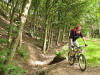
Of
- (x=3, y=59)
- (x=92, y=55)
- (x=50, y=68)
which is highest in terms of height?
(x=3, y=59)

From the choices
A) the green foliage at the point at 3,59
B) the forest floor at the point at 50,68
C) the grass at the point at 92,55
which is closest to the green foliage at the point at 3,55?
the green foliage at the point at 3,59

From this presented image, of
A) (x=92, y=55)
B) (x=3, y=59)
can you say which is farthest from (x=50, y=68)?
(x=92, y=55)

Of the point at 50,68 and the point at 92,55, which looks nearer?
the point at 50,68

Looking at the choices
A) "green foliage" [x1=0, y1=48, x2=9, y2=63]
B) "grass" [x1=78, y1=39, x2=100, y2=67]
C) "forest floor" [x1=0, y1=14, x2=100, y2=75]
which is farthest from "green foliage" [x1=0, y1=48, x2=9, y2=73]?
"grass" [x1=78, y1=39, x2=100, y2=67]

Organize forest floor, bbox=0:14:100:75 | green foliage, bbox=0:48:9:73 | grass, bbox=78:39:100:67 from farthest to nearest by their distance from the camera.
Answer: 1. grass, bbox=78:39:100:67
2. forest floor, bbox=0:14:100:75
3. green foliage, bbox=0:48:9:73

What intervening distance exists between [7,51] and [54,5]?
11644 mm

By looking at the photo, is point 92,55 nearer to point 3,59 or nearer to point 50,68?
point 50,68

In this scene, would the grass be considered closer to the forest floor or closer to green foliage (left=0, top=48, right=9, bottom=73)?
the forest floor

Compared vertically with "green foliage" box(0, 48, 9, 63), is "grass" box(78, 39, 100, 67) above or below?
below

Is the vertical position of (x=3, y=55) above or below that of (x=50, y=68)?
→ above

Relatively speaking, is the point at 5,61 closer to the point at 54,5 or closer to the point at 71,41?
the point at 71,41

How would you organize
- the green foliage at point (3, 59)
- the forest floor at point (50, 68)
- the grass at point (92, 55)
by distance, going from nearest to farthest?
1. the green foliage at point (3, 59)
2. the forest floor at point (50, 68)
3. the grass at point (92, 55)

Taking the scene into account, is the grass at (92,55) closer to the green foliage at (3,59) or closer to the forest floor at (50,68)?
the forest floor at (50,68)

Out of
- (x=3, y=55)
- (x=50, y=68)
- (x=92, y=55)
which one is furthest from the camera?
(x=92, y=55)
